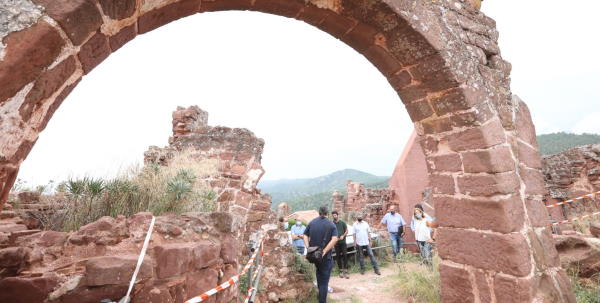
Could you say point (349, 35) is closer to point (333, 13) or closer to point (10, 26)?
point (333, 13)

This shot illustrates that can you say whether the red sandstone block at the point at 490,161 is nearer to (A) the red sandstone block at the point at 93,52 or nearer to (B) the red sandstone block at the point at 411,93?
(B) the red sandstone block at the point at 411,93

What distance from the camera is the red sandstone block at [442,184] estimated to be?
2.39 metres

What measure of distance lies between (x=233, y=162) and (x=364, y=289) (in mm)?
3672

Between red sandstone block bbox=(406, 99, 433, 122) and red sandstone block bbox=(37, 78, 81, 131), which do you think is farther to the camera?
red sandstone block bbox=(406, 99, 433, 122)

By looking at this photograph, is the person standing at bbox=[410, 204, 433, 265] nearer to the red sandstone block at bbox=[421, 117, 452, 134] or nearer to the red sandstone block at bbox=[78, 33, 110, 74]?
the red sandstone block at bbox=[421, 117, 452, 134]

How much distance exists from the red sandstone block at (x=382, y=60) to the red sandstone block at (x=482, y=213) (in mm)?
1211

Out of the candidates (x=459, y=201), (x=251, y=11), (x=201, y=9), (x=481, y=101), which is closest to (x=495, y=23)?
(x=481, y=101)

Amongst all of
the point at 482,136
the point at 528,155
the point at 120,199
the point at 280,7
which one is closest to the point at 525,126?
the point at 528,155

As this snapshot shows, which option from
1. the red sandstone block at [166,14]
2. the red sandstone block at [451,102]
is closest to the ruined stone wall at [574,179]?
the red sandstone block at [451,102]

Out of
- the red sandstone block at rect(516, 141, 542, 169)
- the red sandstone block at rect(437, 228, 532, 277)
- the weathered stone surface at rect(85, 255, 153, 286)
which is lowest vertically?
the weathered stone surface at rect(85, 255, 153, 286)

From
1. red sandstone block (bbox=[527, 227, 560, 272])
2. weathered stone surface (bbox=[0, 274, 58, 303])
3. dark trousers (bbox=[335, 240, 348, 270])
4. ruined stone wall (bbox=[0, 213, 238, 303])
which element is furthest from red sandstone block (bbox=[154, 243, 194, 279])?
dark trousers (bbox=[335, 240, 348, 270])

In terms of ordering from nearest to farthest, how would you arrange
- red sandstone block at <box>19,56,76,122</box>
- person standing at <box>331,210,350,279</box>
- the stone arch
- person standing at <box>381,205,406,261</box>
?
red sandstone block at <box>19,56,76,122</box>
the stone arch
person standing at <box>331,210,350,279</box>
person standing at <box>381,205,406,261</box>

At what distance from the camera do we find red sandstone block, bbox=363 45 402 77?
2283 millimetres

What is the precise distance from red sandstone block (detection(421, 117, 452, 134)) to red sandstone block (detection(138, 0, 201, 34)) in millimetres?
2049
